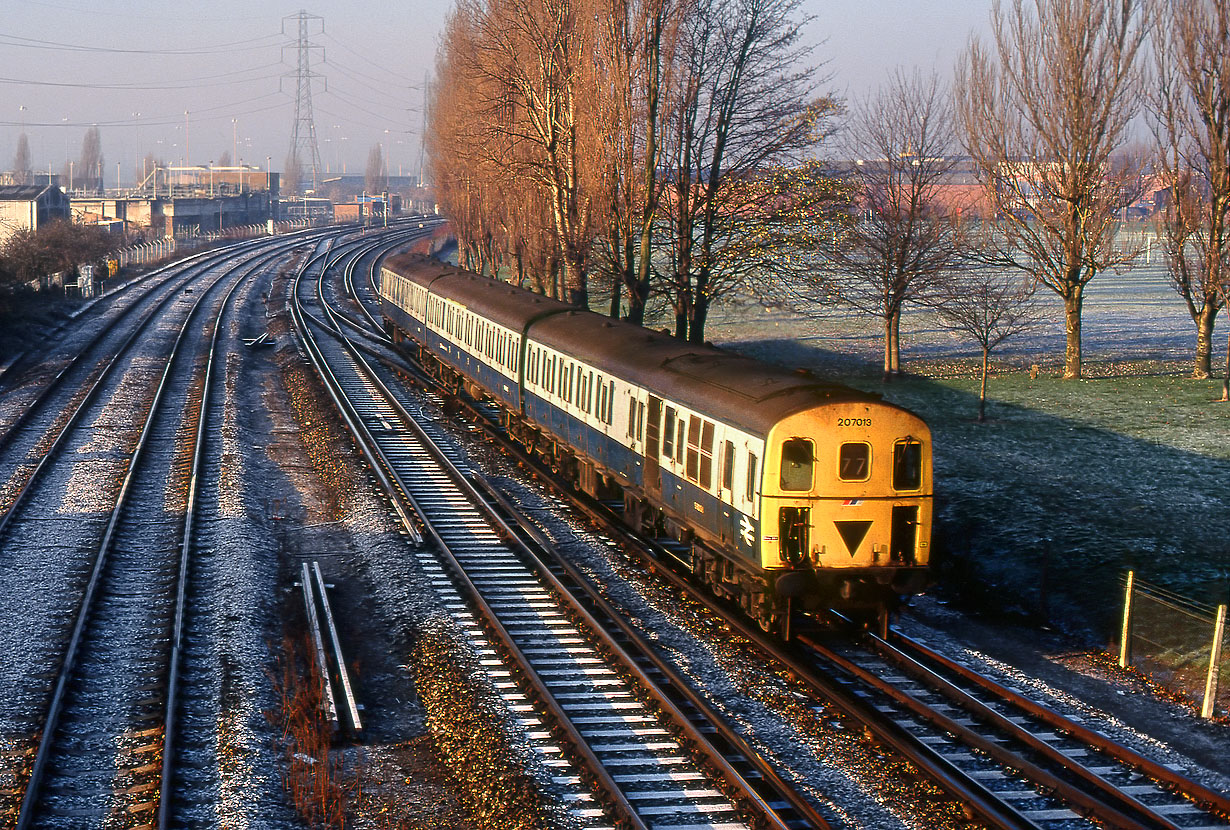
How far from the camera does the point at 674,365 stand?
17.2 m

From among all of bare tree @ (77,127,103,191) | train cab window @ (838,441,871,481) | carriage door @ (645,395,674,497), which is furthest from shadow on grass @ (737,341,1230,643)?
bare tree @ (77,127,103,191)

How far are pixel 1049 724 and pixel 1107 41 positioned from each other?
27.0m

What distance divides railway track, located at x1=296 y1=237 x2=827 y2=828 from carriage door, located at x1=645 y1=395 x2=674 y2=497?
1837mm

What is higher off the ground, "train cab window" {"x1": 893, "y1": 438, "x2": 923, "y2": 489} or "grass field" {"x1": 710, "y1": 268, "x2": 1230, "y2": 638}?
"train cab window" {"x1": 893, "y1": 438, "x2": 923, "y2": 489}

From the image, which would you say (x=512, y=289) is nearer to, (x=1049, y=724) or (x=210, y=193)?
(x=1049, y=724)

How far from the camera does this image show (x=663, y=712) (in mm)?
12047

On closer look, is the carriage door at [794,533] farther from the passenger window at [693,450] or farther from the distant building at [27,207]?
the distant building at [27,207]

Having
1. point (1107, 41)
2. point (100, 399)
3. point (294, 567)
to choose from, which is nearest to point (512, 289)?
point (100, 399)

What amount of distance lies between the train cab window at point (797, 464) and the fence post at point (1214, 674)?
4515mm

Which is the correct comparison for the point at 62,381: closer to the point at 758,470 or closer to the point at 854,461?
the point at 758,470

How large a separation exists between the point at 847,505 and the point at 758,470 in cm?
110

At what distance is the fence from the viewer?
12.7 m

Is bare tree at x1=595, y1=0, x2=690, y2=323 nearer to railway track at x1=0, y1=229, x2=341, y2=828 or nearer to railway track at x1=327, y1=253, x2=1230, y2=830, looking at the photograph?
railway track at x1=0, y1=229, x2=341, y2=828

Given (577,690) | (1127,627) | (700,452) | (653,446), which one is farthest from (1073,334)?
(577,690)
